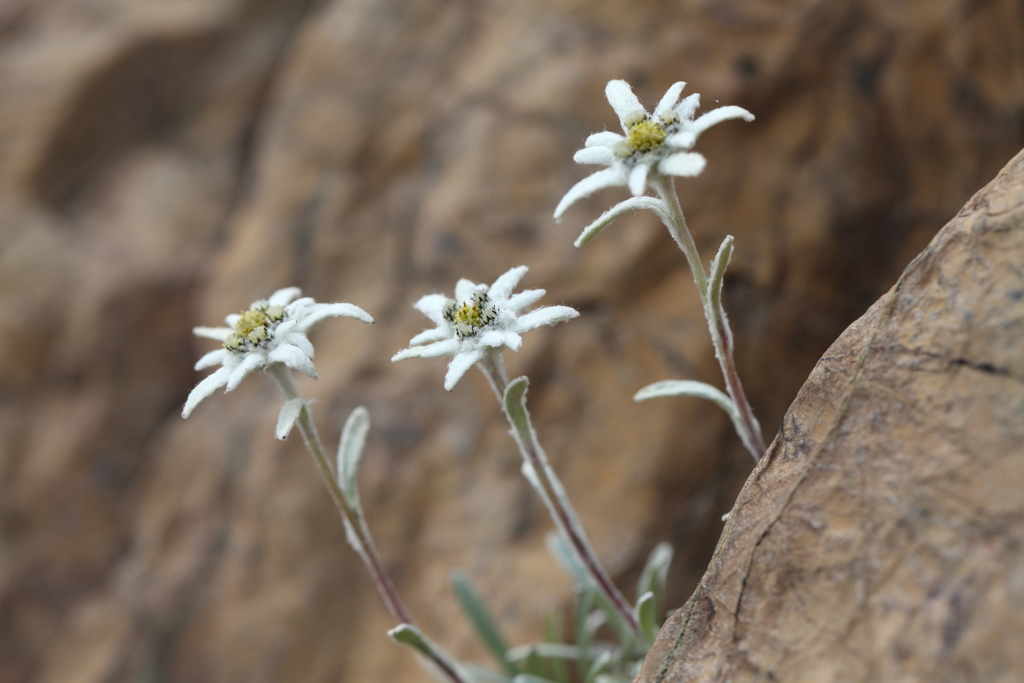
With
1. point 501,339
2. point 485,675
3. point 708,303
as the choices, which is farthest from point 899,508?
→ point 485,675

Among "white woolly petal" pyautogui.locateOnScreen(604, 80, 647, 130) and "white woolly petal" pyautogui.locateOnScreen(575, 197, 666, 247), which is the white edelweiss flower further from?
"white woolly petal" pyautogui.locateOnScreen(604, 80, 647, 130)

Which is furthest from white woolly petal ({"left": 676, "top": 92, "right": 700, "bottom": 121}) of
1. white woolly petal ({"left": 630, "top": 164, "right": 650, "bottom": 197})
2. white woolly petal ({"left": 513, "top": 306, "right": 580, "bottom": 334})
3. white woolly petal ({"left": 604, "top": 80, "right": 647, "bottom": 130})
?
white woolly petal ({"left": 513, "top": 306, "right": 580, "bottom": 334})

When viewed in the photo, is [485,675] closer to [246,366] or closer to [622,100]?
[246,366]

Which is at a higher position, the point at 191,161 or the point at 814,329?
the point at 191,161

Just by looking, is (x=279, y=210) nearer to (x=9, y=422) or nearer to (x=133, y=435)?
(x=133, y=435)

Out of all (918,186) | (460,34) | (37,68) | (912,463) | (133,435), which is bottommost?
(912,463)

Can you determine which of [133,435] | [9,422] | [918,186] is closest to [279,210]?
[133,435]

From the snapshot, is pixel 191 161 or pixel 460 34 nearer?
pixel 460 34
